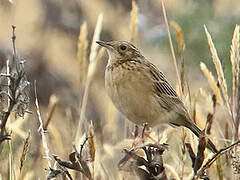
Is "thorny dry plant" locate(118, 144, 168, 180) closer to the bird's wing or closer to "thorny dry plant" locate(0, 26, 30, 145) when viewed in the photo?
"thorny dry plant" locate(0, 26, 30, 145)

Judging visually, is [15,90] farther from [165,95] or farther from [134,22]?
[165,95]

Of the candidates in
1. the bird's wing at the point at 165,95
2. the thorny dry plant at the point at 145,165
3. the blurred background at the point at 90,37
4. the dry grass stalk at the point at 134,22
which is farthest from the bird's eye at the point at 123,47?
the thorny dry plant at the point at 145,165

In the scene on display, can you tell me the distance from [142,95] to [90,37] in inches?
185

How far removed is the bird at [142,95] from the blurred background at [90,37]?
5.12ft

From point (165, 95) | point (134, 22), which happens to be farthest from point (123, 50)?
point (134, 22)

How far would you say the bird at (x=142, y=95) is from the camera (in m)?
3.29

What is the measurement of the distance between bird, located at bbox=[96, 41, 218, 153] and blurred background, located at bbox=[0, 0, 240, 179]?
5.12 ft

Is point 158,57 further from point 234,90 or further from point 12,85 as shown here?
point 12,85

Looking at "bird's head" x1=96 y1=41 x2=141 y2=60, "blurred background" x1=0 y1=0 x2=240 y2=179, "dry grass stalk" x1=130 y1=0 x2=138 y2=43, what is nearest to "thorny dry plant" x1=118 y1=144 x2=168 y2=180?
"dry grass stalk" x1=130 y1=0 x2=138 y2=43

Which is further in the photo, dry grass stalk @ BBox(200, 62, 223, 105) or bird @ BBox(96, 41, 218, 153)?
bird @ BBox(96, 41, 218, 153)

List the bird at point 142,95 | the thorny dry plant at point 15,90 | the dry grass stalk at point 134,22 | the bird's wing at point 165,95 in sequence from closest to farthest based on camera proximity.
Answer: the thorny dry plant at point 15,90
the dry grass stalk at point 134,22
the bird at point 142,95
the bird's wing at point 165,95

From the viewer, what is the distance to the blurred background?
5.81 metres

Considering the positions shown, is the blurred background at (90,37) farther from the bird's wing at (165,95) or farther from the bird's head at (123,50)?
the bird's wing at (165,95)

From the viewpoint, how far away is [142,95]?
337 centimetres
